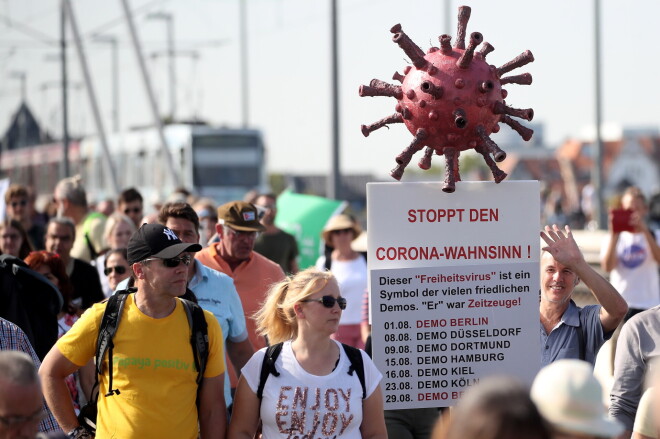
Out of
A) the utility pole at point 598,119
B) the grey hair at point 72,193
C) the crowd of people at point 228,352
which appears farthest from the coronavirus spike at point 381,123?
the utility pole at point 598,119

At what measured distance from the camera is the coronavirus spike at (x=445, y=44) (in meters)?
5.35

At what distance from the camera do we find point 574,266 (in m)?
5.58

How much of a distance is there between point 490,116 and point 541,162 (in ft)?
438

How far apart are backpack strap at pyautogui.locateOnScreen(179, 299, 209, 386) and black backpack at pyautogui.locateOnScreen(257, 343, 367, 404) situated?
0.88 feet

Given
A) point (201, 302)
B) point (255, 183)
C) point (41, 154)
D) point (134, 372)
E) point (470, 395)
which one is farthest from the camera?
point (41, 154)

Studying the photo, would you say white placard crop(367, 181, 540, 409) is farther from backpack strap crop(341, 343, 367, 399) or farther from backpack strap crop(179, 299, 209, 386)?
backpack strap crop(179, 299, 209, 386)

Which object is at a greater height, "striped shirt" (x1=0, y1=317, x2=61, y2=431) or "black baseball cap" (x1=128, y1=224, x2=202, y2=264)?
"black baseball cap" (x1=128, y1=224, x2=202, y2=264)

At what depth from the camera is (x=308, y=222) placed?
13469 millimetres

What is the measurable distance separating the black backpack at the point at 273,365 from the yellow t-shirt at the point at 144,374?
1.02ft

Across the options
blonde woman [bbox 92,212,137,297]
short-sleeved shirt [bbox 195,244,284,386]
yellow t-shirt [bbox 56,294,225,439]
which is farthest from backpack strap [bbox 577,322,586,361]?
blonde woman [bbox 92,212,137,297]

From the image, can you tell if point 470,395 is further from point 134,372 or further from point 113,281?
point 113,281

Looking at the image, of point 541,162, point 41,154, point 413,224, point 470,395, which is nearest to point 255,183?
point 41,154

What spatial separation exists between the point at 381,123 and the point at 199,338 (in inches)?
50.6

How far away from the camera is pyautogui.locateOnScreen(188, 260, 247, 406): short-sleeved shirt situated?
256 inches
